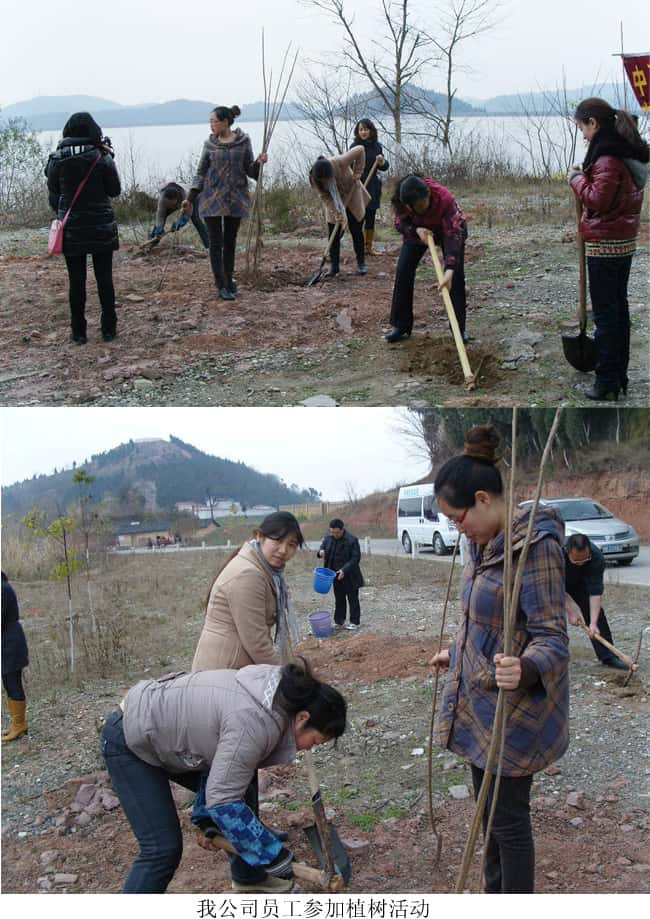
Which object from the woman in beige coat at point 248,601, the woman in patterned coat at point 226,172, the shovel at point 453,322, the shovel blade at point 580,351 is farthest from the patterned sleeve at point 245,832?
the woman in patterned coat at point 226,172

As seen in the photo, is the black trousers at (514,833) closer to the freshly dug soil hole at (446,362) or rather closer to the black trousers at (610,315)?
the black trousers at (610,315)

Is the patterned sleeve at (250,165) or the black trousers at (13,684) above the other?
the patterned sleeve at (250,165)

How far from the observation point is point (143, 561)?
11.3 metres

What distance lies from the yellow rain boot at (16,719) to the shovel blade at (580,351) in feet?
11.1

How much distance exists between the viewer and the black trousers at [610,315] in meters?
4.23

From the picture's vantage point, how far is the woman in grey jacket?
2.12 meters

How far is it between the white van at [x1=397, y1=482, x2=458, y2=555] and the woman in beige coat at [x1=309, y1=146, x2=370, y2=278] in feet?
16.9

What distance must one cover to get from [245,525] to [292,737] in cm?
842

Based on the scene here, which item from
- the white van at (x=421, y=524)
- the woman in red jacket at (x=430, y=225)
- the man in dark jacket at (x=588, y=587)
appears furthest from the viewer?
the white van at (x=421, y=524)

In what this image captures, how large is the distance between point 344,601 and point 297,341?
92.9 inches

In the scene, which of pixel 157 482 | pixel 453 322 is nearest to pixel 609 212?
pixel 453 322

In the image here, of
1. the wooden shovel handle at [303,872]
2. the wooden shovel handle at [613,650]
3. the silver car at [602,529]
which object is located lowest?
the silver car at [602,529]

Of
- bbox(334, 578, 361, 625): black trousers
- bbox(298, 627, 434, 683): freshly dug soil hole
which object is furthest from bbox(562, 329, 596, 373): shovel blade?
bbox(334, 578, 361, 625): black trousers

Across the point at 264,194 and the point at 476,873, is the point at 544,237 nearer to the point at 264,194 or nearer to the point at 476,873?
the point at 264,194
